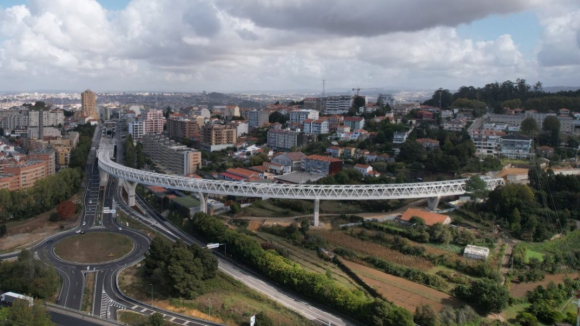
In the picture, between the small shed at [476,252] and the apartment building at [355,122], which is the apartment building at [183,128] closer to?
the apartment building at [355,122]

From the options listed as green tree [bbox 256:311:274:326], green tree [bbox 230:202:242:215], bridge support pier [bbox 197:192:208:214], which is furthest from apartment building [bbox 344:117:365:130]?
green tree [bbox 256:311:274:326]

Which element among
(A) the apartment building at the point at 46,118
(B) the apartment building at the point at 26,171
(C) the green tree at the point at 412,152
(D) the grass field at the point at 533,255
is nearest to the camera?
(D) the grass field at the point at 533,255

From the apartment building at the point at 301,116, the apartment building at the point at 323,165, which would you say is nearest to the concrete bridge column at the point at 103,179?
the apartment building at the point at 323,165

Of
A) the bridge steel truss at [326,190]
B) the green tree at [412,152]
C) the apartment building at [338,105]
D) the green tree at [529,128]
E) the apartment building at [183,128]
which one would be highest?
the apartment building at [338,105]

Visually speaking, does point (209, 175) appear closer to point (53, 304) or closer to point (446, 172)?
point (446, 172)

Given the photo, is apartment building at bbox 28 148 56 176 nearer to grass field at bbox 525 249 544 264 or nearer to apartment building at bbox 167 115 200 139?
apartment building at bbox 167 115 200 139

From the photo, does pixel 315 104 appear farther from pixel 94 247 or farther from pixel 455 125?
pixel 94 247
